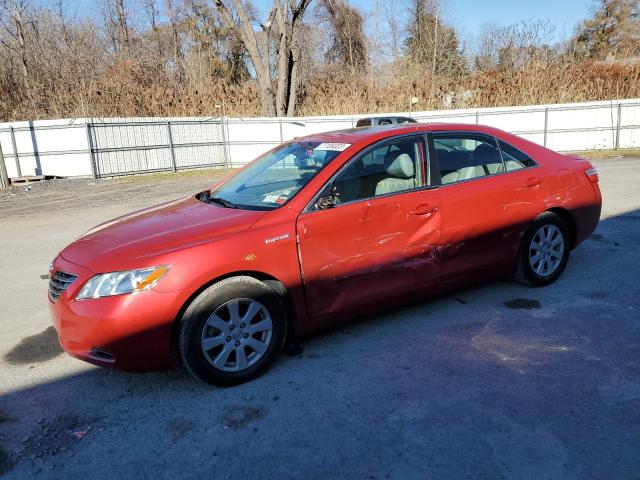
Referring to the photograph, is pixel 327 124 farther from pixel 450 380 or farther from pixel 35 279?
pixel 450 380

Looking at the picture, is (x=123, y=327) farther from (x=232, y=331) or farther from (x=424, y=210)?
(x=424, y=210)

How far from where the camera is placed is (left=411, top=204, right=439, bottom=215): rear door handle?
12.8 feet

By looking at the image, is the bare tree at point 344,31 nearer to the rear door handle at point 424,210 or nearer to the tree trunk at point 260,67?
the tree trunk at point 260,67

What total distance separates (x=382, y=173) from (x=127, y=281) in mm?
2038

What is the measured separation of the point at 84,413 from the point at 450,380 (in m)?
2.30

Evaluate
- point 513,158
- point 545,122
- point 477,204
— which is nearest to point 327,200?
point 477,204

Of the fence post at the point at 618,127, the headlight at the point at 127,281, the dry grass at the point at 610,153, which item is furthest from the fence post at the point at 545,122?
the headlight at the point at 127,281

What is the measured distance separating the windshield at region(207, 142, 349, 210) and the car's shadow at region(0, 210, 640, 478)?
1.18 meters

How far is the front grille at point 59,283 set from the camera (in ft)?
10.6

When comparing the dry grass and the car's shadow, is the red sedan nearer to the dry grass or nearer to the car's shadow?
the car's shadow

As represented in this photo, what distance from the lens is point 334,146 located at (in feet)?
Answer: 13.1

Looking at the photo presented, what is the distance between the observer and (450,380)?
3.23 metres

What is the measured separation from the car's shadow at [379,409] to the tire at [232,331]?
0.14 meters

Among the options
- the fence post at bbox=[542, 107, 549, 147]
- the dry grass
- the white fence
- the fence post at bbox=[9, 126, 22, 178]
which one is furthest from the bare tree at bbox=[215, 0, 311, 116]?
the dry grass
